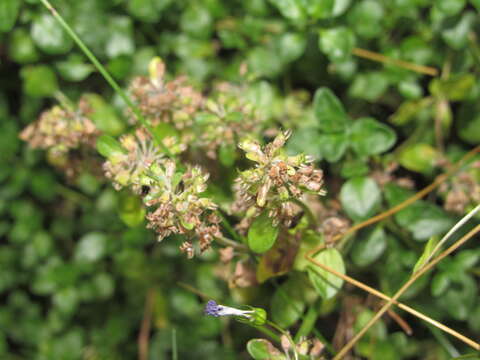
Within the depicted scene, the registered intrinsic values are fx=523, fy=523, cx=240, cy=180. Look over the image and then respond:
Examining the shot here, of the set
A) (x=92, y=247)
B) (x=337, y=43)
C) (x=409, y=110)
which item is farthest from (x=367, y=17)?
(x=92, y=247)

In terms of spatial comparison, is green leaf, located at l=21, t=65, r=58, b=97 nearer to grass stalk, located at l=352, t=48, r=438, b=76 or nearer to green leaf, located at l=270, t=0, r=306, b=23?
green leaf, located at l=270, t=0, r=306, b=23

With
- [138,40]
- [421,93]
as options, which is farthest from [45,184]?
[421,93]

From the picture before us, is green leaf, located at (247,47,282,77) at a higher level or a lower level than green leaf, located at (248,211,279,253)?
higher

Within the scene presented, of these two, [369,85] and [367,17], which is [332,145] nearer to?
[369,85]

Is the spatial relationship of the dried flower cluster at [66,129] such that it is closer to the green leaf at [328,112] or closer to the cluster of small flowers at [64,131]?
the cluster of small flowers at [64,131]

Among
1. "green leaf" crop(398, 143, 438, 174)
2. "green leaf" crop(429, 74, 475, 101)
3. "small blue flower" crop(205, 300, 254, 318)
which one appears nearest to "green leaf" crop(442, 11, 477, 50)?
"green leaf" crop(429, 74, 475, 101)

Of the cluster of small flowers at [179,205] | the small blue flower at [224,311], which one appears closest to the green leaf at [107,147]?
the cluster of small flowers at [179,205]
